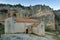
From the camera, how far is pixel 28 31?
22.6m

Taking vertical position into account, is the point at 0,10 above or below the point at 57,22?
above

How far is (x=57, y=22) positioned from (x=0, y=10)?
39.0ft

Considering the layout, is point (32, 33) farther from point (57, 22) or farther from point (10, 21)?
point (57, 22)

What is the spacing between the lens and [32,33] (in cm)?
2230

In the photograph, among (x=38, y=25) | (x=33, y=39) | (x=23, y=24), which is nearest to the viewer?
(x=33, y=39)

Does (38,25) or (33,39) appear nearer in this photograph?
(33,39)

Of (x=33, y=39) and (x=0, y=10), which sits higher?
(x=0, y=10)

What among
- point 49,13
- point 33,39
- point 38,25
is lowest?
point 33,39

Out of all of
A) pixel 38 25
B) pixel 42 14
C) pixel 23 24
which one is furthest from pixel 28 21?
pixel 42 14

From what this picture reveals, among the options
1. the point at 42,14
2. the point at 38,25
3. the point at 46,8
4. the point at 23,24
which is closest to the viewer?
the point at 38,25

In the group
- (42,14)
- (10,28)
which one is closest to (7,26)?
(10,28)

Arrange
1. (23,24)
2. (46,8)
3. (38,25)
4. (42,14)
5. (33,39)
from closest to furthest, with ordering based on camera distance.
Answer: (33,39) → (38,25) → (23,24) → (42,14) → (46,8)

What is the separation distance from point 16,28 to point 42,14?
26.4 ft

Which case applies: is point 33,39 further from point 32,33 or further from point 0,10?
point 0,10
